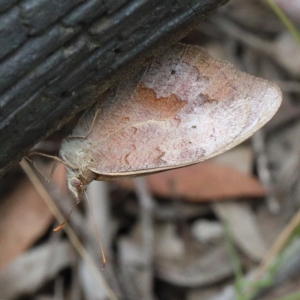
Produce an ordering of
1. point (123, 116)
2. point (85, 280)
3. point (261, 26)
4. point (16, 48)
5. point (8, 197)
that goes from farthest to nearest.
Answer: point (261, 26), point (8, 197), point (85, 280), point (123, 116), point (16, 48)

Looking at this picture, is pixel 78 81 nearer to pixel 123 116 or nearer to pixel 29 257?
pixel 123 116

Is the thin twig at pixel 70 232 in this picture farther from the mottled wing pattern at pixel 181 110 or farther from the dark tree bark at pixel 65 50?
the dark tree bark at pixel 65 50

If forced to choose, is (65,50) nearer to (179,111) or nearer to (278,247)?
(179,111)

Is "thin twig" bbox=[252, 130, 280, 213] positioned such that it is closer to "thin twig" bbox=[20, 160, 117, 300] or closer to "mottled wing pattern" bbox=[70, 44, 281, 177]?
"thin twig" bbox=[20, 160, 117, 300]

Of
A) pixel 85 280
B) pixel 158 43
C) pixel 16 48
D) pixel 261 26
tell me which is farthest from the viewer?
pixel 261 26

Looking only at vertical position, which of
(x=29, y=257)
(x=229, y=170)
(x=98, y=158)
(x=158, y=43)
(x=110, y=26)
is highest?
(x=110, y=26)

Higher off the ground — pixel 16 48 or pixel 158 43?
pixel 16 48

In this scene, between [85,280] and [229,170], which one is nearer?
[85,280]

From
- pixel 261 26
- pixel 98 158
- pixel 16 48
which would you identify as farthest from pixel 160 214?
pixel 16 48

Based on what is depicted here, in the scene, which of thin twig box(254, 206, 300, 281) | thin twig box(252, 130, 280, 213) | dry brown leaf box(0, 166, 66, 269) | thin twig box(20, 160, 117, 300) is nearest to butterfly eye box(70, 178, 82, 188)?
thin twig box(20, 160, 117, 300)
